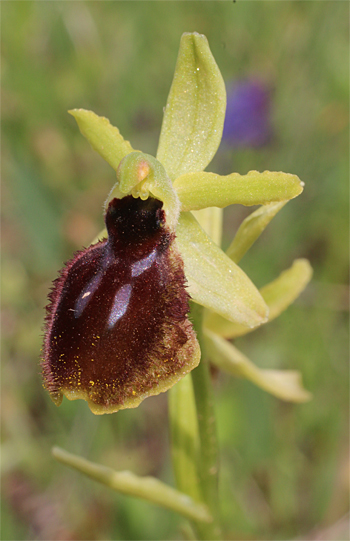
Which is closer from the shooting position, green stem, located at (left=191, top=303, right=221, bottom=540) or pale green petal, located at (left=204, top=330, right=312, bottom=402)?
green stem, located at (left=191, top=303, right=221, bottom=540)

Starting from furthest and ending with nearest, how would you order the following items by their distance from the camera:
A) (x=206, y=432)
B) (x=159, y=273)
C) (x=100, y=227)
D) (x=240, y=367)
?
(x=100, y=227), (x=240, y=367), (x=206, y=432), (x=159, y=273)

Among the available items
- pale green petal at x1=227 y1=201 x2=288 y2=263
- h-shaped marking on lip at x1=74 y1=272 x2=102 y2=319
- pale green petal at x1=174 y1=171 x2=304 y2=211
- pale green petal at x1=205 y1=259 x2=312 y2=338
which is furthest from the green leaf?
pale green petal at x1=205 y1=259 x2=312 y2=338

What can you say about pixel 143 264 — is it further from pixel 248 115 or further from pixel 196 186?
pixel 248 115

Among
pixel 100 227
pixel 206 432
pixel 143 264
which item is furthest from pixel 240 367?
pixel 100 227

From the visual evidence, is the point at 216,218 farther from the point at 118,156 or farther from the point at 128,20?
the point at 128,20

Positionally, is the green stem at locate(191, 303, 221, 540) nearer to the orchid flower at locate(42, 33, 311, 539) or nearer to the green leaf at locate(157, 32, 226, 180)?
the orchid flower at locate(42, 33, 311, 539)

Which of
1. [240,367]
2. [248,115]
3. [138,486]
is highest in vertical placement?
[248,115]

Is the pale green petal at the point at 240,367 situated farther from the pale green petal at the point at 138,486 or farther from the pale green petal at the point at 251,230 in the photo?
the pale green petal at the point at 138,486

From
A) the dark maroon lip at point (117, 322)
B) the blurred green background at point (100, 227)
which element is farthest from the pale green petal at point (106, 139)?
the blurred green background at point (100, 227)
